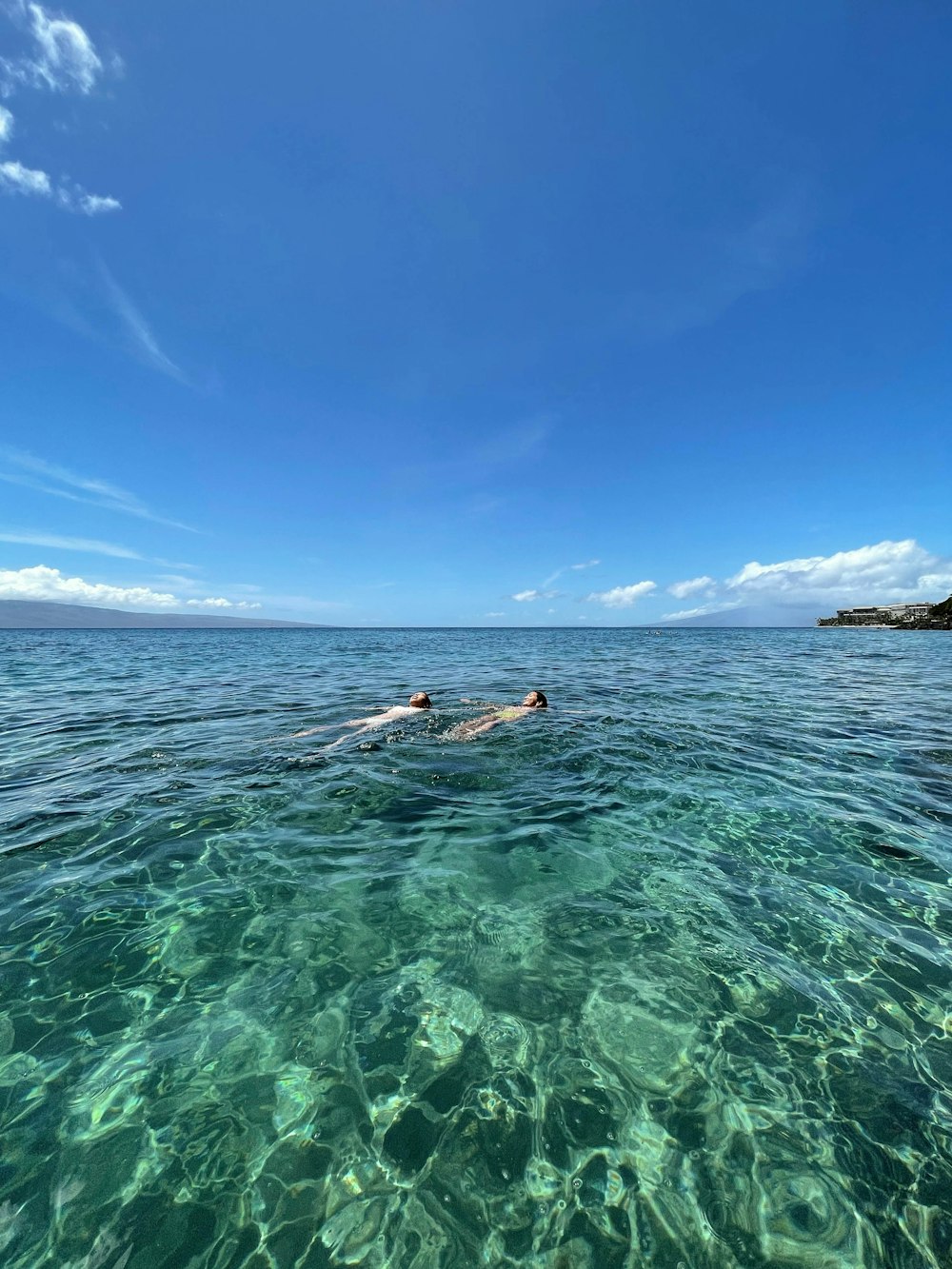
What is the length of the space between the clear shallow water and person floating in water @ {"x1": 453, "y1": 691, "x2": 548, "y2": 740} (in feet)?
11.7

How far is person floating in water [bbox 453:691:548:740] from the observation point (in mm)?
12489

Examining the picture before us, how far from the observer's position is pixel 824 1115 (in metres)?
3.22

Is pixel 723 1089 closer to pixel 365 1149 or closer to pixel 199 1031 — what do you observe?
pixel 365 1149

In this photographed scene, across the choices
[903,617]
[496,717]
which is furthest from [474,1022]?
[903,617]

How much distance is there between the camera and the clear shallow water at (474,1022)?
2693 millimetres

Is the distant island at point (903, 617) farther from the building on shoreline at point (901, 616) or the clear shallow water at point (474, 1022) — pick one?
the clear shallow water at point (474, 1022)

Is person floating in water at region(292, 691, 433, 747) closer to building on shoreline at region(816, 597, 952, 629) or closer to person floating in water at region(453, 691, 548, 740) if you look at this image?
person floating in water at region(453, 691, 548, 740)

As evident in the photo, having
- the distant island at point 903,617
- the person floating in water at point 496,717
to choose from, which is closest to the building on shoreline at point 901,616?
the distant island at point 903,617

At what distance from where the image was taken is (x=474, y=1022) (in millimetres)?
3885

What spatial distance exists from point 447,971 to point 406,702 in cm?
1322

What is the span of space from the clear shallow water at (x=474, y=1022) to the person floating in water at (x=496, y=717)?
3561 millimetres

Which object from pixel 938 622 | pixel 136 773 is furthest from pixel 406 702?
pixel 938 622


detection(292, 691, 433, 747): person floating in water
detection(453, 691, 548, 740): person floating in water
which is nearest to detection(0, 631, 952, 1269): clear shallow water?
detection(453, 691, 548, 740): person floating in water

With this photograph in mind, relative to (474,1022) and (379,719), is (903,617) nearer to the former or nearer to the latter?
(379,719)
